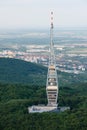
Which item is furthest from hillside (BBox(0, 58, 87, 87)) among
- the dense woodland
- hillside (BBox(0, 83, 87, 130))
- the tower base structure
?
the tower base structure

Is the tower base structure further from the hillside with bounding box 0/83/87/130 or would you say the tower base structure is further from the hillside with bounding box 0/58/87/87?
the hillside with bounding box 0/58/87/87

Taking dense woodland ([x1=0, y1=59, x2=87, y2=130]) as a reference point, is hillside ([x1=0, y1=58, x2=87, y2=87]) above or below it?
below

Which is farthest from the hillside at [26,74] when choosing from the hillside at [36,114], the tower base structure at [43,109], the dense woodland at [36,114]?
the tower base structure at [43,109]

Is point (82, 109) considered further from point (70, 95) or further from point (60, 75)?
point (60, 75)

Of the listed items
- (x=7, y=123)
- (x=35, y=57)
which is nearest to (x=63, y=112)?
(x=7, y=123)

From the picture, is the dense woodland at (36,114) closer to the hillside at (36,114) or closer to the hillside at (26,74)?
the hillside at (36,114)

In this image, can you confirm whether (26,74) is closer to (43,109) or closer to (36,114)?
(43,109)

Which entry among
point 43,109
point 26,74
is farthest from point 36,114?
point 26,74

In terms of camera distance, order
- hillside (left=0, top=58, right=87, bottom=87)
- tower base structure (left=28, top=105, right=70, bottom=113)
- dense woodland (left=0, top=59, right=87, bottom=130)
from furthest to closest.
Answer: hillside (left=0, top=58, right=87, bottom=87)
tower base structure (left=28, top=105, right=70, bottom=113)
dense woodland (left=0, top=59, right=87, bottom=130)

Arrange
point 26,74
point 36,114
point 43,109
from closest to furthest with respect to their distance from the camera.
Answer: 1. point 36,114
2. point 43,109
3. point 26,74

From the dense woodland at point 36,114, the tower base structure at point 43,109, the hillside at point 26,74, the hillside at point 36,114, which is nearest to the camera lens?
the hillside at point 36,114

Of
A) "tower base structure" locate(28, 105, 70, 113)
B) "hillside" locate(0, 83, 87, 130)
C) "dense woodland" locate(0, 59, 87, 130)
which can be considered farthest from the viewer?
"tower base structure" locate(28, 105, 70, 113)
